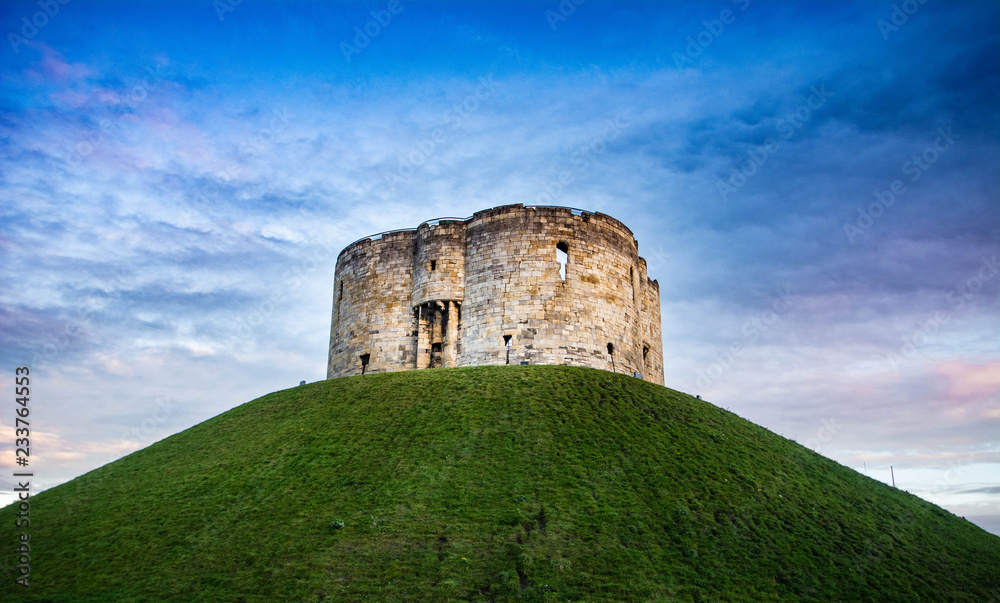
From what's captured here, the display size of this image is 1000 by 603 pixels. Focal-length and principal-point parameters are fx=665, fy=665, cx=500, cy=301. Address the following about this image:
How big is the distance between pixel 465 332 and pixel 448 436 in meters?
10.7

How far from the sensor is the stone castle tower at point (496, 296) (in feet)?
120

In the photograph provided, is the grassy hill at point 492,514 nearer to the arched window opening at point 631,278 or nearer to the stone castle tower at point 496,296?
the stone castle tower at point 496,296

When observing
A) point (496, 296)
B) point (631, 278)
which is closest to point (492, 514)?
point (496, 296)

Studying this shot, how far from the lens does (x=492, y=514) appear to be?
73.7 feet

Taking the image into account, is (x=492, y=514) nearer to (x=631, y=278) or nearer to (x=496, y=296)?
(x=496, y=296)

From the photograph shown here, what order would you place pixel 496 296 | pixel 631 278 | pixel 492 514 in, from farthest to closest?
1. pixel 631 278
2. pixel 496 296
3. pixel 492 514

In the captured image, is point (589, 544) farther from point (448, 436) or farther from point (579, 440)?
point (448, 436)

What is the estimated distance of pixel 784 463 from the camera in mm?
29781

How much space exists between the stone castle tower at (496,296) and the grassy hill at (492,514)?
12.4 feet

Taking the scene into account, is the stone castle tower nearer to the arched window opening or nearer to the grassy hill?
the arched window opening

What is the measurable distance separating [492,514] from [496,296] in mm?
16687

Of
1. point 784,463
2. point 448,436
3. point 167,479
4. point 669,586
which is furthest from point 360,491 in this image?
point 784,463

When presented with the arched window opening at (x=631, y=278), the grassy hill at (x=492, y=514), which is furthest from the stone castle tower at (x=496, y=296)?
the grassy hill at (x=492, y=514)

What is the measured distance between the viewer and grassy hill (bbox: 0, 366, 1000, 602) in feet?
65.6
